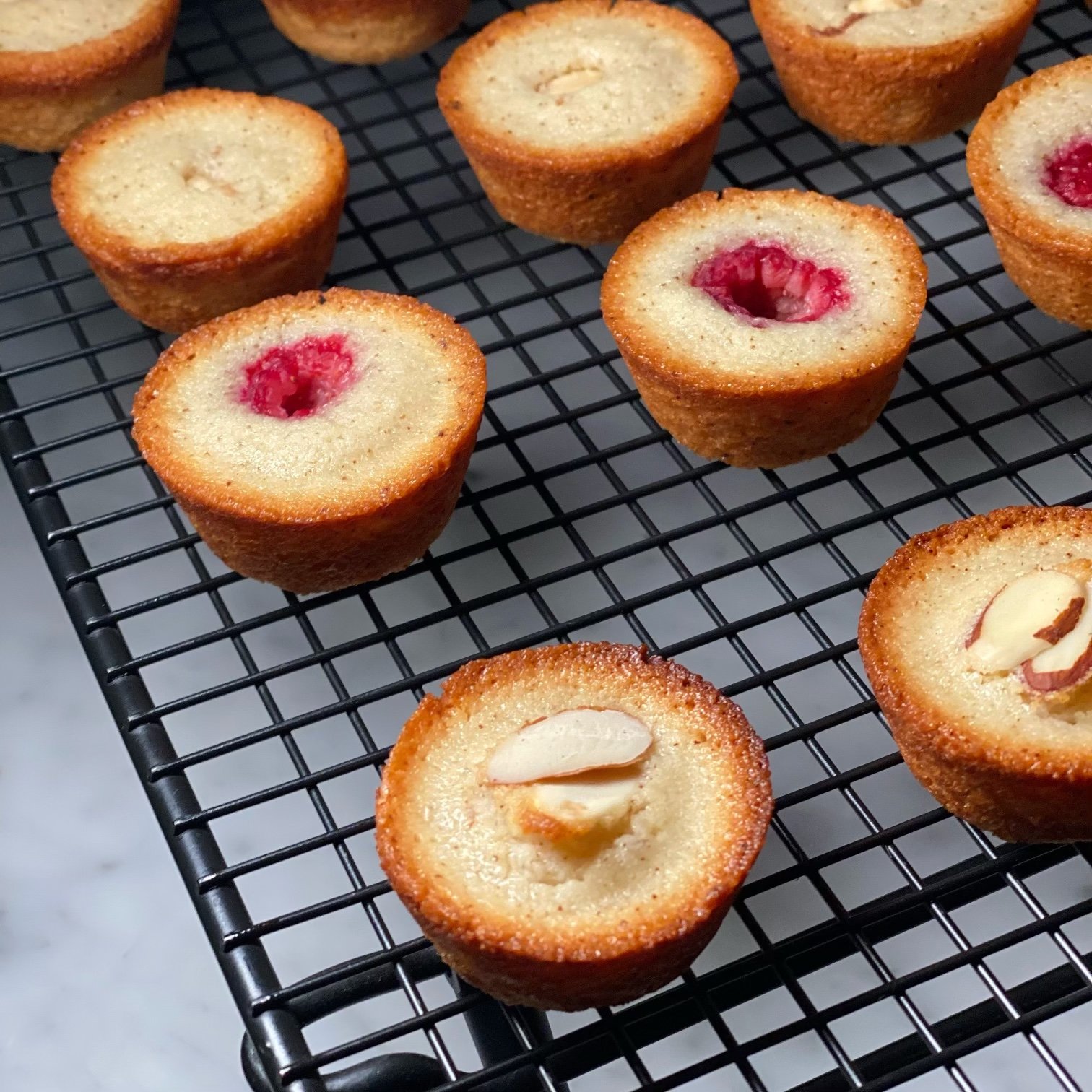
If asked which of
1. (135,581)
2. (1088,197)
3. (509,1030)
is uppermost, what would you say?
(1088,197)

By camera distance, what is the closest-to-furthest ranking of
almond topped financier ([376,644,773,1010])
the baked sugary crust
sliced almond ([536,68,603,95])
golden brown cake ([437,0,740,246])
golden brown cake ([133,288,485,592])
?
1. almond topped financier ([376,644,773,1010])
2. golden brown cake ([133,288,485,592])
3. golden brown cake ([437,0,740,246])
4. sliced almond ([536,68,603,95])
5. the baked sugary crust

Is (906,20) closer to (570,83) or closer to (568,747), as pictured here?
(570,83)

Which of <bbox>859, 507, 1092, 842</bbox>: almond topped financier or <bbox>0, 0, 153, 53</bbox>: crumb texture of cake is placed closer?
<bbox>859, 507, 1092, 842</bbox>: almond topped financier

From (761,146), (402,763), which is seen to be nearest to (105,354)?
(761,146)

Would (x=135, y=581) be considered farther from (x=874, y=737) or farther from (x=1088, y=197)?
(x=1088, y=197)

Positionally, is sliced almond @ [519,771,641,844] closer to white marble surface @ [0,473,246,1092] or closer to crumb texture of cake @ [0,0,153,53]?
white marble surface @ [0,473,246,1092]

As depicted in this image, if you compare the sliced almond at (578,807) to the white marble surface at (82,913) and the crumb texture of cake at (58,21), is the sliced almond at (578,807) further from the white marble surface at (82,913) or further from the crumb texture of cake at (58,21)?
the crumb texture of cake at (58,21)

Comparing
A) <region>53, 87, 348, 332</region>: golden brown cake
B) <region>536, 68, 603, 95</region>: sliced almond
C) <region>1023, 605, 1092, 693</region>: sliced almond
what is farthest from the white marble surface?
<region>1023, 605, 1092, 693</region>: sliced almond
